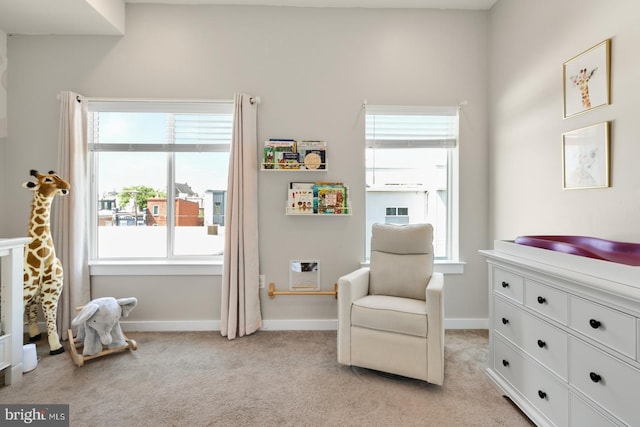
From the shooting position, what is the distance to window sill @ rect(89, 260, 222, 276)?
2686 mm

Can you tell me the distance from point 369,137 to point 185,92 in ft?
5.64

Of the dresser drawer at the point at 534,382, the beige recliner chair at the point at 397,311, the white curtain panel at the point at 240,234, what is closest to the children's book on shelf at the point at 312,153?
the white curtain panel at the point at 240,234

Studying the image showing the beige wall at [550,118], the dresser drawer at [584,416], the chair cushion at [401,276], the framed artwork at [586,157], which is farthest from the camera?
the chair cushion at [401,276]

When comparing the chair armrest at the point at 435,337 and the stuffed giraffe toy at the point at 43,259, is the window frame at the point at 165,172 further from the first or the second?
the chair armrest at the point at 435,337

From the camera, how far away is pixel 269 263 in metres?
2.77

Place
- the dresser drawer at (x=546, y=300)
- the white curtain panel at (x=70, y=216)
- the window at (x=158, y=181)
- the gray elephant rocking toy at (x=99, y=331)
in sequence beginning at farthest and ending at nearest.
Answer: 1. the window at (x=158, y=181)
2. the white curtain panel at (x=70, y=216)
3. the gray elephant rocking toy at (x=99, y=331)
4. the dresser drawer at (x=546, y=300)

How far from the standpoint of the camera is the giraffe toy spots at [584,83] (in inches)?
70.1

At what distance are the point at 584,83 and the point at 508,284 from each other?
50.7 inches

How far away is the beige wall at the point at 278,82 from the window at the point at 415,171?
129 mm

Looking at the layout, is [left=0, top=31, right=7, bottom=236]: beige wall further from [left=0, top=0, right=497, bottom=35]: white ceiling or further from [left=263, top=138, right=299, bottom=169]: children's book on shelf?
[left=263, top=138, right=299, bottom=169]: children's book on shelf

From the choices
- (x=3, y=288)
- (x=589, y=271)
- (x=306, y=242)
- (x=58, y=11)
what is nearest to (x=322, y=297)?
(x=306, y=242)

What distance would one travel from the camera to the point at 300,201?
8.77 feet

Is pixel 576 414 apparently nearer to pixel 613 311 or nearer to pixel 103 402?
pixel 613 311

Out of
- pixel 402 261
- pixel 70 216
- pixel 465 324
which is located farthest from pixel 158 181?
pixel 465 324
